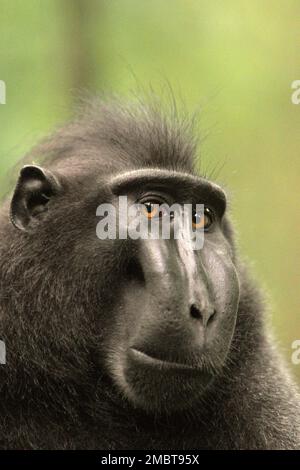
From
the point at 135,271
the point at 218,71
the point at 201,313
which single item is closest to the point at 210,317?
the point at 201,313

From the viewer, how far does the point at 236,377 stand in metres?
5.17

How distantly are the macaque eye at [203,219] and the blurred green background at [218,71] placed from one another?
16.5 feet

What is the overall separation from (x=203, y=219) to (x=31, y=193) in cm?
99

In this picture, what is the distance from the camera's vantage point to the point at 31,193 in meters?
5.00

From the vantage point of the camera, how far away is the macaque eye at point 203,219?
4.98m

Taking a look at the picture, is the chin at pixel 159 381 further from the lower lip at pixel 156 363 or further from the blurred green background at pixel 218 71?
the blurred green background at pixel 218 71

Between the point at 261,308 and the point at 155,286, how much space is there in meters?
1.25

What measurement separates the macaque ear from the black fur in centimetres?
7

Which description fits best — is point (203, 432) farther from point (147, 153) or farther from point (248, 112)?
point (248, 112)

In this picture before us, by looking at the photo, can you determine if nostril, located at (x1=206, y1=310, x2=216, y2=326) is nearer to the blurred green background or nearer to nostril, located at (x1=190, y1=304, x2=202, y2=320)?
nostril, located at (x1=190, y1=304, x2=202, y2=320)

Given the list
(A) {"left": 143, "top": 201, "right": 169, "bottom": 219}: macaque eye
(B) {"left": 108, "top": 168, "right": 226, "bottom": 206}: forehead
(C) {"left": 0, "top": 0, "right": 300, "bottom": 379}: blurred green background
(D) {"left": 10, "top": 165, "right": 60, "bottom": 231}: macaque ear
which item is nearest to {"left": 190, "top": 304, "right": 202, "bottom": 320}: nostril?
(A) {"left": 143, "top": 201, "right": 169, "bottom": 219}: macaque eye

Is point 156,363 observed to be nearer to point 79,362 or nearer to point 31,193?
point 79,362

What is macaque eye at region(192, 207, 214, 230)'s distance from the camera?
16.3ft

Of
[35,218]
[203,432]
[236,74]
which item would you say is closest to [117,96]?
[35,218]
